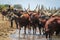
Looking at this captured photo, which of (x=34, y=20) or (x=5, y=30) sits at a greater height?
(x=34, y=20)

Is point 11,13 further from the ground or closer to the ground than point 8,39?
further from the ground

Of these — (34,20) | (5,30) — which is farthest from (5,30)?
(34,20)

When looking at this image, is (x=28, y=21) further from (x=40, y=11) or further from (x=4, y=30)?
(x=4, y=30)

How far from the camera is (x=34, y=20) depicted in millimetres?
2271

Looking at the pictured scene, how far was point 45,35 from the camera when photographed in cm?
220

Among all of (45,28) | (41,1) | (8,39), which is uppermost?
(41,1)

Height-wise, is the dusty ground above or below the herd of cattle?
below

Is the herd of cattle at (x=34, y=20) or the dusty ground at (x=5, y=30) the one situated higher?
the herd of cattle at (x=34, y=20)

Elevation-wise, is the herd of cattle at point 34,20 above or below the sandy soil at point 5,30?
above

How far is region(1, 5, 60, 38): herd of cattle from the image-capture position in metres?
2.19

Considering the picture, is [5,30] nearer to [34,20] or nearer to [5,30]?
[5,30]

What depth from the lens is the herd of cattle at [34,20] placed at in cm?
219

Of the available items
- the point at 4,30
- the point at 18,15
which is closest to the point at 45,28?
the point at 18,15

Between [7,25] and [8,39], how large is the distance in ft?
0.63
